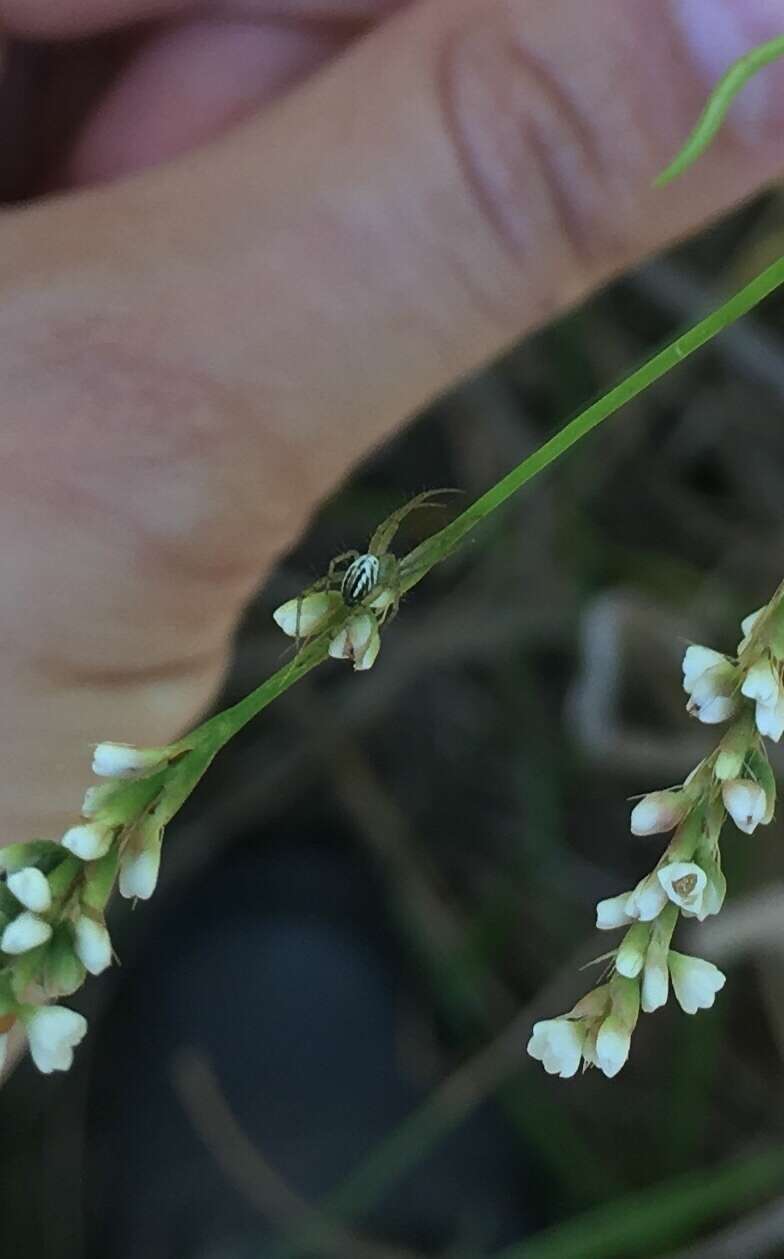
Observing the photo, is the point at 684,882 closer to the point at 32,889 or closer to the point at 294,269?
the point at 32,889

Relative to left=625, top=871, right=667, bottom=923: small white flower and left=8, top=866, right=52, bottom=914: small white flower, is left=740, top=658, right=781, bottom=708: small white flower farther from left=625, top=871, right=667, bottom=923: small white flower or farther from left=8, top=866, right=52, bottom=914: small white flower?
left=8, top=866, right=52, bottom=914: small white flower

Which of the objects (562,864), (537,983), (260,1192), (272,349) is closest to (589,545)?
(562,864)

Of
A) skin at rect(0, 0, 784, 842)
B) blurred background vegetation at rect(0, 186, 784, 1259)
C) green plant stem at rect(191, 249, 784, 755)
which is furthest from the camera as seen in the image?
blurred background vegetation at rect(0, 186, 784, 1259)

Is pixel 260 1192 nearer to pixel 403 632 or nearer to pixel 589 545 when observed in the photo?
pixel 403 632

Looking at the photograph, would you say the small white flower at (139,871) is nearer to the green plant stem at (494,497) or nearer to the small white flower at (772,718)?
the green plant stem at (494,497)

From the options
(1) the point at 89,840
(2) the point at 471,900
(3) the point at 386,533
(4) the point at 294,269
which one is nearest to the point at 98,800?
(1) the point at 89,840

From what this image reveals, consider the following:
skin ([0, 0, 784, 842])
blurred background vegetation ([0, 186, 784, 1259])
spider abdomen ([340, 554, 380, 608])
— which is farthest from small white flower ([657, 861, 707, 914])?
blurred background vegetation ([0, 186, 784, 1259])
